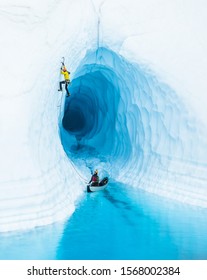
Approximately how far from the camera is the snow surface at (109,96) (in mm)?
9141

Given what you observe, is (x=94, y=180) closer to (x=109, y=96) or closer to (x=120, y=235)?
(x=120, y=235)

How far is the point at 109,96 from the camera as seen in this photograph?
15.6m

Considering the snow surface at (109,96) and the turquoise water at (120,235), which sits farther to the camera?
the snow surface at (109,96)

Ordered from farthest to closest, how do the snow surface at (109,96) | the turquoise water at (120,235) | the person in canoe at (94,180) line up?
1. the person in canoe at (94,180)
2. the snow surface at (109,96)
3. the turquoise water at (120,235)

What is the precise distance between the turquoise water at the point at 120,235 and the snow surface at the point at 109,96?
1.65 ft

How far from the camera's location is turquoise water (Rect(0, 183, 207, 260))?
7855 millimetres

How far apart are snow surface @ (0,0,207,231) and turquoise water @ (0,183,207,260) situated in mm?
503

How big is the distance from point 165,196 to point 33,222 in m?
4.46

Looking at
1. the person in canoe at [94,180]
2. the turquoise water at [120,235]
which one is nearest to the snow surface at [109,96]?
the person in canoe at [94,180]

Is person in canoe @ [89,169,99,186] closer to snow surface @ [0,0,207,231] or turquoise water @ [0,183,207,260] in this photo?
snow surface @ [0,0,207,231]

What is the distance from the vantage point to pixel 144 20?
12.6 metres

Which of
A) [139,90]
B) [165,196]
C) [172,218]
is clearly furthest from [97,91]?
[172,218]

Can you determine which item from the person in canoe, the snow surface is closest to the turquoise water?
the snow surface

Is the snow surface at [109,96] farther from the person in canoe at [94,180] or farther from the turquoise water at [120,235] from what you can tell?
the turquoise water at [120,235]
